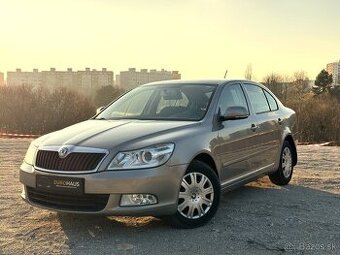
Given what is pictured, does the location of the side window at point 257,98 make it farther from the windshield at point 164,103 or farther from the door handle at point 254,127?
the windshield at point 164,103

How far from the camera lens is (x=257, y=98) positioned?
7.32 metres

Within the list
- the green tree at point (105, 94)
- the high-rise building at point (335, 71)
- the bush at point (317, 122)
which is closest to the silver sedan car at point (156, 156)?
the bush at point (317, 122)

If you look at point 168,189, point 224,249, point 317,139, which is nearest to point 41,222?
point 168,189

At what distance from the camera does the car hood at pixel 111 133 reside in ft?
16.4

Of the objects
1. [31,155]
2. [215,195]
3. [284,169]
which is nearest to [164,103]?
[215,195]

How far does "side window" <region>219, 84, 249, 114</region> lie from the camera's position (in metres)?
6.24

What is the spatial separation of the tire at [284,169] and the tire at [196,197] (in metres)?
2.48

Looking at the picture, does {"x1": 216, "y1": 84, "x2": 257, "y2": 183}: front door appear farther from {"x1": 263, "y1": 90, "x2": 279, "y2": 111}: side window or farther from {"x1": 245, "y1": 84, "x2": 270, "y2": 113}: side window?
{"x1": 263, "y1": 90, "x2": 279, "y2": 111}: side window

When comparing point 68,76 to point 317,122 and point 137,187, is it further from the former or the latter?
point 137,187

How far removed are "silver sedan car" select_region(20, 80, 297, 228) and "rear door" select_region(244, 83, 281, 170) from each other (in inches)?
1.7

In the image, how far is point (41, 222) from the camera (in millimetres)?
5508

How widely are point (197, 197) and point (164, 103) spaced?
1.53 meters

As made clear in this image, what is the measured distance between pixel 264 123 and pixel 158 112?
1.71 m

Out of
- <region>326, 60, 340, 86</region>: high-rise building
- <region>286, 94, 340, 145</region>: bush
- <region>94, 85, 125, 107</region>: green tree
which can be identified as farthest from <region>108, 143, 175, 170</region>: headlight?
<region>326, 60, 340, 86</region>: high-rise building
